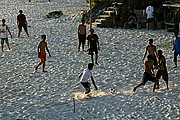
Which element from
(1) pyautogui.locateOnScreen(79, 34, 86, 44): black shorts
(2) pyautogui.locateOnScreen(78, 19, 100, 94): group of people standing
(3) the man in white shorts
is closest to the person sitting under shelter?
(3) the man in white shorts

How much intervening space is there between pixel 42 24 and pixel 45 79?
622 inches

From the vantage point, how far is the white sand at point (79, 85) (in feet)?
38.6

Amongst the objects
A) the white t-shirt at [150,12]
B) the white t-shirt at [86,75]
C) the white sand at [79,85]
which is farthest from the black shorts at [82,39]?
the white t-shirt at [86,75]

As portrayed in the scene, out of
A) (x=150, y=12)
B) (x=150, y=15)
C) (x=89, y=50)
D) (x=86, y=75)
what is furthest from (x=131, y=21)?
(x=86, y=75)

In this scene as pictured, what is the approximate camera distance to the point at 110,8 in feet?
96.3

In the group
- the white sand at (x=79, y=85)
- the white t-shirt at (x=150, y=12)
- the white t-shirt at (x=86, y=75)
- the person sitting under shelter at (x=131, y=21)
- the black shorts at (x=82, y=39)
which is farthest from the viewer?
the person sitting under shelter at (x=131, y=21)

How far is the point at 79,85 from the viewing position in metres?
14.5

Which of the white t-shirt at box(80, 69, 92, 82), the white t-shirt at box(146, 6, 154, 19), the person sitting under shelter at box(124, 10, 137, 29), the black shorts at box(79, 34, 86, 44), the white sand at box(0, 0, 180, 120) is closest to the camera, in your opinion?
the white sand at box(0, 0, 180, 120)

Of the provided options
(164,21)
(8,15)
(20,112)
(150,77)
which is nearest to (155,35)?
(164,21)

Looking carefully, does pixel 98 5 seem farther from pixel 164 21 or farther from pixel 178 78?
pixel 178 78

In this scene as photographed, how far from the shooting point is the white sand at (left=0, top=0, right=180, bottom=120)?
463 inches

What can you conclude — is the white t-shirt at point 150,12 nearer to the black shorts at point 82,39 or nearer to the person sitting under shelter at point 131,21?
the person sitting under shelter at point 131,21

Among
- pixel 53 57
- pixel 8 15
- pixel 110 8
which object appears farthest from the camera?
pixel 8 15

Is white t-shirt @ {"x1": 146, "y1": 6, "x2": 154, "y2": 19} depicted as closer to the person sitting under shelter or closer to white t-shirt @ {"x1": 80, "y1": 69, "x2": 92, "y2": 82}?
the person sitting under shelter
